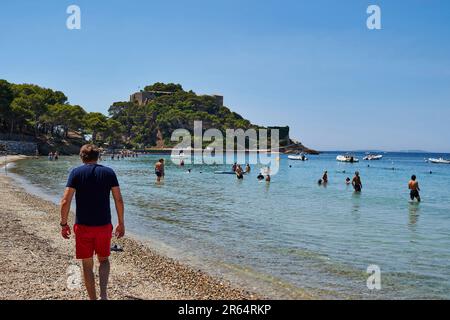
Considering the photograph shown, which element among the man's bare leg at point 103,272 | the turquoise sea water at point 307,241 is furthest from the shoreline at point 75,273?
the turquoise sea water at point 307,241

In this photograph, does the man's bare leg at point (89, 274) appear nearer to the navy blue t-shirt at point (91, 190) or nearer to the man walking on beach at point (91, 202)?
the man walking on beach at point (91, 202)

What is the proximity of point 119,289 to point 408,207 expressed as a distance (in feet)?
69.3

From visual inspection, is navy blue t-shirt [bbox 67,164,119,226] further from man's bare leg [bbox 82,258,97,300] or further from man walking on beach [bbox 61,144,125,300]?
man's bare leg [bbox 82,258,97,300]

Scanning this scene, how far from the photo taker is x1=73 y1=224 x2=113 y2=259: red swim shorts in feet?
19.2

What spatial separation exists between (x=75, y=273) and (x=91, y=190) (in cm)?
319

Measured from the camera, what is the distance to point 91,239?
5883mm

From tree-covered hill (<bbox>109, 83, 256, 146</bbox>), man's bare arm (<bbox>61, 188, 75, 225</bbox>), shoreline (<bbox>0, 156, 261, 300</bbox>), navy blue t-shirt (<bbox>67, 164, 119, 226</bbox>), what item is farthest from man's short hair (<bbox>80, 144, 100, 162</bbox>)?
tree-covered hill (<bbox>109, 83, 256, 146</bbox>)

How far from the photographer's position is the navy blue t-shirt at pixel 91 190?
18.9ft

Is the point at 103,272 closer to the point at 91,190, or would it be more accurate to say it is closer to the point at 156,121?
the point at 91,190

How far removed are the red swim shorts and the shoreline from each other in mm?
1209

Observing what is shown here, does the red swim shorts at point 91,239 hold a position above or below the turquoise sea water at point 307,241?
above

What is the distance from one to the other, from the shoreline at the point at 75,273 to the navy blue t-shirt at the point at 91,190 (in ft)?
5.33

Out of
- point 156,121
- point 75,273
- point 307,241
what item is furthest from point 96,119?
point 75,273
